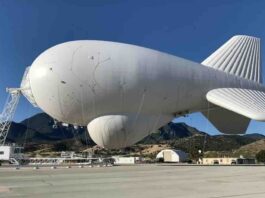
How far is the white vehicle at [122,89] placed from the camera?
3350 centimetres

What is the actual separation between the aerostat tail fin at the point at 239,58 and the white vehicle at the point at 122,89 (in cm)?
234

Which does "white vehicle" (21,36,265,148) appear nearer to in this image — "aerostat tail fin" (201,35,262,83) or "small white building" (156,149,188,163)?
"aerostat tail fin" (201,35,262,83)

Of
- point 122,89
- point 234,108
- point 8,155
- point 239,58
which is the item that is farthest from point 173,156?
point 122,89

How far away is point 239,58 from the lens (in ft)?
146

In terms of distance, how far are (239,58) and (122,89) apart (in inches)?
667

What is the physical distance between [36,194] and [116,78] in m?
20.6

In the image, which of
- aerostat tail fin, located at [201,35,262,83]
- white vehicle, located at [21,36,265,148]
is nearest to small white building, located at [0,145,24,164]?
white vehicle, located at [21,36,265,148]

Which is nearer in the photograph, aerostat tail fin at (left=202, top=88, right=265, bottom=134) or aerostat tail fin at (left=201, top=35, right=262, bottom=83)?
aerostat tail fin at (left=202, top=88, right=265, bottom=134)

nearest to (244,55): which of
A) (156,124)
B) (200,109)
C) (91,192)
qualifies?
(200,109)

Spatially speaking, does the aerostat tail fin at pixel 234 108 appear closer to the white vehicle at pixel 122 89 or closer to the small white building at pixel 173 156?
the white vehicle at pixel 122 89

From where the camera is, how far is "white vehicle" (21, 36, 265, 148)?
33500mm

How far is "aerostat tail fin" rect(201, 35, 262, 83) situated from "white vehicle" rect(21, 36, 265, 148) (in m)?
2.34

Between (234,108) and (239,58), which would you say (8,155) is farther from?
(239,58)

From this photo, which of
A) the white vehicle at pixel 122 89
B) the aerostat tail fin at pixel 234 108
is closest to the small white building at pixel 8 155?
the white vehicle at pixel 122 89
